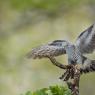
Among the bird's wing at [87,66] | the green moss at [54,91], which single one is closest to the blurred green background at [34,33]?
the green moss at [54,91]

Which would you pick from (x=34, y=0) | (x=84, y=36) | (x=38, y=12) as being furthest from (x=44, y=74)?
(x=84, y=36)

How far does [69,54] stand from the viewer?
3.62m

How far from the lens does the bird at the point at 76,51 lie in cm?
357

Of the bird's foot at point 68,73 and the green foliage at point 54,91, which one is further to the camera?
the green foliage at point 54,91

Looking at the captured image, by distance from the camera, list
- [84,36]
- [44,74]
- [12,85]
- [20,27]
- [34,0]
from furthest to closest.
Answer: [20,27] → [44,74] → [12,85] → [34,0] → [84,36]

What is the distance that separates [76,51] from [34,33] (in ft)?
30.0

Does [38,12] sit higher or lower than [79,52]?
higher

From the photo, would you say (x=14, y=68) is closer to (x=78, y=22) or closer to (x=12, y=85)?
(x=12, y=85)

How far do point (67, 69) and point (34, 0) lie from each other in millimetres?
6721

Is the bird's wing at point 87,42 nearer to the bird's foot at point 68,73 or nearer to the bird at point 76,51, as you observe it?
the bird at point 76,51

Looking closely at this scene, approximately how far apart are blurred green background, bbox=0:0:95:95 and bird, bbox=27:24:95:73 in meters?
6.34

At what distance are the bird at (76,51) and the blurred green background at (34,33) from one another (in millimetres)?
6341

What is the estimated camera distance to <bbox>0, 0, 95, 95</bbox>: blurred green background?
1066 centimetres

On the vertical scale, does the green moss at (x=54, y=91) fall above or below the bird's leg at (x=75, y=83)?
above
